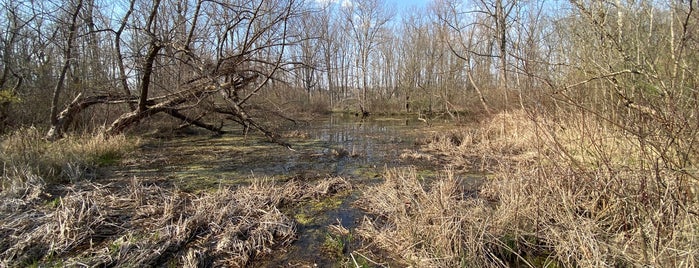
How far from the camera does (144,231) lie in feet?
10.9

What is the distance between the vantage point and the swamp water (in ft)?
11.0

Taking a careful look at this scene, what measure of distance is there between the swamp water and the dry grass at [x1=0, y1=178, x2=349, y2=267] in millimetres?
321

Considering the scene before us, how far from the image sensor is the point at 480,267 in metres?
2.45

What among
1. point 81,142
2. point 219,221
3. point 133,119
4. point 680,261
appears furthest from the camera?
point 133,119

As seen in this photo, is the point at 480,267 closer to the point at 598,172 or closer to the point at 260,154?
the point at 598,172

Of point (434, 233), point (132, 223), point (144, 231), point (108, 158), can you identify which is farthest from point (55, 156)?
point (434, 233)

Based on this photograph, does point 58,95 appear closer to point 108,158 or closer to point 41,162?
point 108,158

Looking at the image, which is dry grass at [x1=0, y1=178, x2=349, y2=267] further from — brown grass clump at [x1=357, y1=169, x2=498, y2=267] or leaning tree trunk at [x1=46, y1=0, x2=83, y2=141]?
leaning tree trunk at [x1=46, y1=0, x2=83, y2=141]

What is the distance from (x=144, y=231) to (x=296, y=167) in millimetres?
3756

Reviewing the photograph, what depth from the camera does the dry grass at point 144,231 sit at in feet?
9.28

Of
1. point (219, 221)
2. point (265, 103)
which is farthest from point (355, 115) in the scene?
point (219, 221)

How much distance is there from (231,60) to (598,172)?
25.1ft

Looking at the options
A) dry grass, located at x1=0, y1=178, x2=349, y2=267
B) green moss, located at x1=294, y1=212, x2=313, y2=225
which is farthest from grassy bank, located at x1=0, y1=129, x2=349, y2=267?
green moss, located at x1=294, y1=212, x2=313, y2=225

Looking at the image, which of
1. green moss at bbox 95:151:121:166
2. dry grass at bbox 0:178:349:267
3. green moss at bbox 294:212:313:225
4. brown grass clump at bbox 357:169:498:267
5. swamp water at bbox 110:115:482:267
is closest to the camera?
brown grass clump at bbox 357:169:498:267
